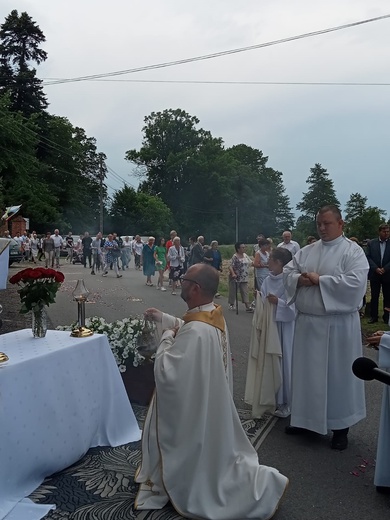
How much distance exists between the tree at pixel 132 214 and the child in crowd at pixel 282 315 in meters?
53.0

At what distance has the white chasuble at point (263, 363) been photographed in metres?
5.97

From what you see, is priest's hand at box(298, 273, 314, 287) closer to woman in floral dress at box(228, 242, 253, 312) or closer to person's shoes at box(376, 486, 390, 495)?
person's shoes at box(376, 486, 390, 495)

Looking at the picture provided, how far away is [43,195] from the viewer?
4444 cm

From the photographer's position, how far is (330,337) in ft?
17.3

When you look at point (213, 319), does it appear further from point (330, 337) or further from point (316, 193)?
point (316, 193)

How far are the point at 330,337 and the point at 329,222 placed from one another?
1.09 metres

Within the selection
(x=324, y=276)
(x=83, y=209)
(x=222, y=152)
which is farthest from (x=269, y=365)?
(x=222, y=152)

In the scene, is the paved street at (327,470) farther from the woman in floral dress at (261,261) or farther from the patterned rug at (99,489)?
the woman in floral dress at (261,261)

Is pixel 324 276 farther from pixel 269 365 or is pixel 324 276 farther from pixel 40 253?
pixel 40 253

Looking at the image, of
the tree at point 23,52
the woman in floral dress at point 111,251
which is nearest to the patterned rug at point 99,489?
the woman in floral dress at point 111,251

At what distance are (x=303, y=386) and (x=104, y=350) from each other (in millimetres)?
1916

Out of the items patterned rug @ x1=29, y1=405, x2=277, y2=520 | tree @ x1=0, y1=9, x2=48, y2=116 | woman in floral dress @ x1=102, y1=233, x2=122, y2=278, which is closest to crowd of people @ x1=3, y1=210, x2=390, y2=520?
patterned rug @ x1=29, y1=405, x2=277, y2=520

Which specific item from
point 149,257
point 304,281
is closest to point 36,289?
point 304,281

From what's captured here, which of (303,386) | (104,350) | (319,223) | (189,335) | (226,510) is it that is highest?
(319,223)
